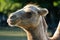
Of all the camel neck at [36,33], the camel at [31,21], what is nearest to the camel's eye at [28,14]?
the camel at [31,21]

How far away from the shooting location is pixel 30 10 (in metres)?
3.83

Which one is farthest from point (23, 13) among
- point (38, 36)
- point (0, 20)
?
point (0, 20)

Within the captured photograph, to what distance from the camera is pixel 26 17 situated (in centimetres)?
371

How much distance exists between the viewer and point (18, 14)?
3.59m

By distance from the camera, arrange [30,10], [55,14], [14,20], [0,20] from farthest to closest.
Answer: [0,20] < [55,14] < [30,10] < [14,20]

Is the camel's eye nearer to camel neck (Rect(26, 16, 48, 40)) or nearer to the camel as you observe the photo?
the camel

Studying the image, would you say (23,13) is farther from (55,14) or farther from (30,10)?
(55,14)

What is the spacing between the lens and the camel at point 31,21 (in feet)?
11.8

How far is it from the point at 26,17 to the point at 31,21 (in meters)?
0.13

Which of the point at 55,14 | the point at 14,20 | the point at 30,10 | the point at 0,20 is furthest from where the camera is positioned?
the point at 0,20

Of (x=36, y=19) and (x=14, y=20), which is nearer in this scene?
(x=14, y=20)

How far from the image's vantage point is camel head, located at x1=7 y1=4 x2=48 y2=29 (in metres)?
3.52

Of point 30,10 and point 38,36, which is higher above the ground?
point 30,10

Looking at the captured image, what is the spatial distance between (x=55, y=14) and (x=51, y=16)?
102cm
